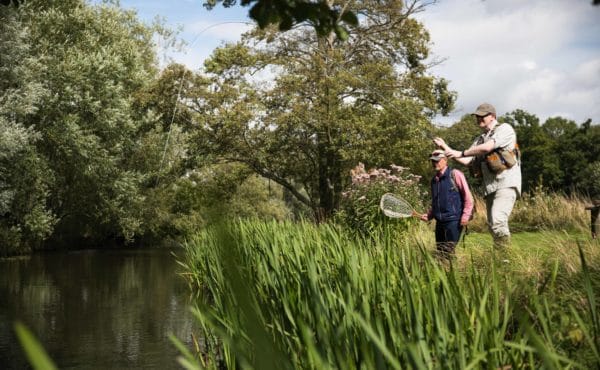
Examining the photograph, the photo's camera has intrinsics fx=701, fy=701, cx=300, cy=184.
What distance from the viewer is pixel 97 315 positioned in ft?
32.6

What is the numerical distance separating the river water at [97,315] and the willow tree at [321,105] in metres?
7.68

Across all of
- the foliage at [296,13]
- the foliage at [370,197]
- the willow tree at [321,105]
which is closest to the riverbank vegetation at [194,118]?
the willow tree at [321,105]

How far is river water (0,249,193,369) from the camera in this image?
7020mm

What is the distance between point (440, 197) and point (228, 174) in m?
20.2

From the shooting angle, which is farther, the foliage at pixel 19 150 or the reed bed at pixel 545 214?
the foliage at pixel 19 150

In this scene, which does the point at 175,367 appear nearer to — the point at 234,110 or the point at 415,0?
the point at 234,110

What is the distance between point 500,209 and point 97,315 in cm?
590

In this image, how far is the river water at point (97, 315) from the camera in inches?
276

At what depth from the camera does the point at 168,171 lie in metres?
25.9

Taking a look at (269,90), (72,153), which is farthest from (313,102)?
(72,153)

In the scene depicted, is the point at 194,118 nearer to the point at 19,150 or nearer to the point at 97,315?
the point at 19,150

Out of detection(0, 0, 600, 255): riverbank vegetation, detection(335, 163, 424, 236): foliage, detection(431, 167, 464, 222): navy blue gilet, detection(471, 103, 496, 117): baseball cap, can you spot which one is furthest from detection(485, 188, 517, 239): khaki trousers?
detection(0, 0, 600, 255): riverbank vegetation

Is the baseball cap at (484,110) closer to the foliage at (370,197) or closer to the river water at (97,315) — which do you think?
the river water at (97,315)

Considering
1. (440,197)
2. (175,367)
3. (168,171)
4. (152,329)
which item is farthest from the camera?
(168,171)
